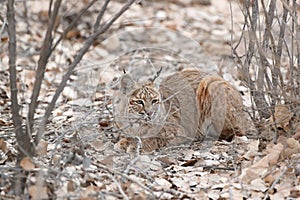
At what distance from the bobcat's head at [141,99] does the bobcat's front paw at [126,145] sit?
7.3 inches

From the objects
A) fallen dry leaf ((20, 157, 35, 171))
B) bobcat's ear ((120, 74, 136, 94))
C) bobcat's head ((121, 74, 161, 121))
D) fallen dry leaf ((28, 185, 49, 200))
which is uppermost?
bobcat's ear ((120, 74, 136, 94))

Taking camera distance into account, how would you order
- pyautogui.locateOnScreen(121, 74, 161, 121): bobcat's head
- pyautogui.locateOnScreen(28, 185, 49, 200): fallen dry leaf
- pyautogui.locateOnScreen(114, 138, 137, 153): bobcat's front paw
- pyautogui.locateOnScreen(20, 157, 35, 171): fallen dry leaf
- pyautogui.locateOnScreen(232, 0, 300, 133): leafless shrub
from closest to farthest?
pyautogui.locateOnScreen(28, 185, 49, 200): fallen dry leaf → pyautogui.locateOnScreen(20, 157, 35, 171): fallen dry leaf → pyautogui.locateOnScreen(232, 0, 300, 133): leafless shrub → pyautogui.locateOnScreen(114, 138, 137, 153): bobcat's front paw → pyautogui.locateOnScreen(121, 74, 161, 121): bobcat's head

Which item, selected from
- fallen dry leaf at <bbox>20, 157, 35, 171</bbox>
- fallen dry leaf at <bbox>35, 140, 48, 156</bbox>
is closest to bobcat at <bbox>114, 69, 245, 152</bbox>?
fallen dry leaf at <bbox>35, 140, 48, 156</bbox>

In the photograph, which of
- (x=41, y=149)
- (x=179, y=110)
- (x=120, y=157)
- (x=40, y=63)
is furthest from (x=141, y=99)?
(x=40, y=63)

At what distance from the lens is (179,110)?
4738 mm

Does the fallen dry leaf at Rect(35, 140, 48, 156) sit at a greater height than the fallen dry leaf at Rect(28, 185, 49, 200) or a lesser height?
greater

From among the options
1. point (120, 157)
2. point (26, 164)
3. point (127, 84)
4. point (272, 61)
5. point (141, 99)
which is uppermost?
point (272, 61)

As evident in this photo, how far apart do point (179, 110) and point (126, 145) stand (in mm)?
584

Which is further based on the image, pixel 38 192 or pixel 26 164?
pixel 26 164

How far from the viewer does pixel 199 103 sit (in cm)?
481

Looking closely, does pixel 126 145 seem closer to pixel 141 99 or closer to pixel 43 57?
pixel 141 99

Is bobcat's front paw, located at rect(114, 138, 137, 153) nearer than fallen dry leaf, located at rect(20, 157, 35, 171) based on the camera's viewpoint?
No

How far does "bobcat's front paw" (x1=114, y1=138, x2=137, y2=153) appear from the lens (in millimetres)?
4282

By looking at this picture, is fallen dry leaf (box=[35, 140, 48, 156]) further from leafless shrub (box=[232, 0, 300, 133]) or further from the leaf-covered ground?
leafless shrub (box=[232, 0, 300, 133])
